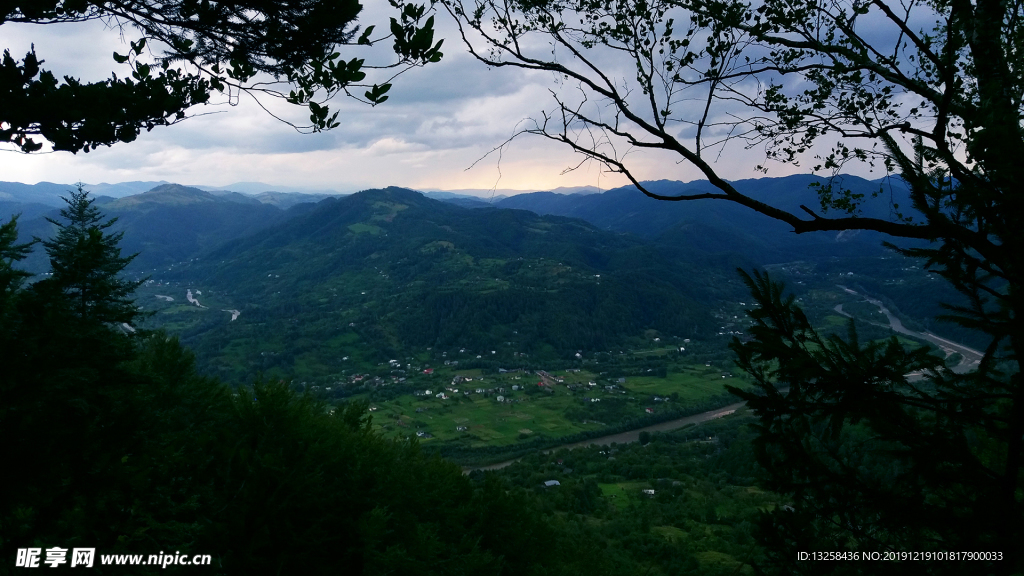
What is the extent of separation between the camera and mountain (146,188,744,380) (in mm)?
114312

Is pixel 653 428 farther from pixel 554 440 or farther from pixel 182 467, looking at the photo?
pixel 182 467

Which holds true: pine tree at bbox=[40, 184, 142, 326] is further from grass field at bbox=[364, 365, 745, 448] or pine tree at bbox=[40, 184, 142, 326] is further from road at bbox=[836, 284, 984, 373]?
road at bbox=[836, 284, 984, 373]

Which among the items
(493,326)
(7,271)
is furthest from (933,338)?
(7,271)

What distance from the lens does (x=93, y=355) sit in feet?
27.7

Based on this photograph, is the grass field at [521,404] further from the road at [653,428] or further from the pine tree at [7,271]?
the pine tree at [7,271]

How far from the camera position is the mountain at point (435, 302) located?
114 m

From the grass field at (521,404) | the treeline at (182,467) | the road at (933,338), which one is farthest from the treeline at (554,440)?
the treeline at (182,467)

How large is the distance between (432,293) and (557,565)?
128 m

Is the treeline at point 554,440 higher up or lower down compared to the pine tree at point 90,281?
lower down

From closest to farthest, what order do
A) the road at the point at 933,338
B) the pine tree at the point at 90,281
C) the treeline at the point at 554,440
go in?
the pine tree at the point at 90,281, the treeline at the point at 554,440, the road at the point at 933,338

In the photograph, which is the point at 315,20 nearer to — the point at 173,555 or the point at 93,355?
the point at 173,555

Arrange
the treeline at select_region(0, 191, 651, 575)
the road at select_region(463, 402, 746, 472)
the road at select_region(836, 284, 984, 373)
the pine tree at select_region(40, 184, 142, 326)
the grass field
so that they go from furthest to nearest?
the road at select_region(836, 284, 984, 373)
the grass field
the road at select_region(463, 402, 746, 472)
the pine tree at select_region(40, 184, 142, 326)
the treeline at select_region(0, 191, 651, 575)

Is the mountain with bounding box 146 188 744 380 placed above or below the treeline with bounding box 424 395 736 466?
above

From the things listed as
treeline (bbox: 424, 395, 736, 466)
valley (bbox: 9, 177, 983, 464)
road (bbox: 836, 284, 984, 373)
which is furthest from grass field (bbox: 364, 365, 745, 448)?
road (bbox: 836, 284, 984, 373)
